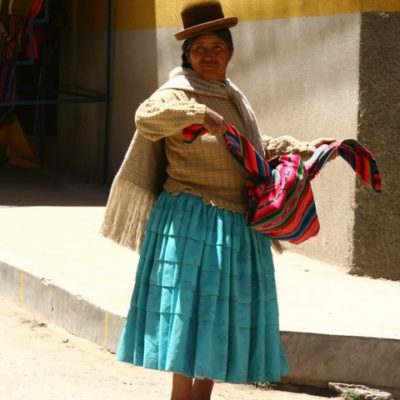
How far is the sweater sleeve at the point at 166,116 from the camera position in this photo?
156 inches

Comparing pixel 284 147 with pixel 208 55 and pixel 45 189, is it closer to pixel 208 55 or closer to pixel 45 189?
pixel 208 55

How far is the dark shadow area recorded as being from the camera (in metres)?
9.98

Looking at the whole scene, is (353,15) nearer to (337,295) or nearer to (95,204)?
(337,295)

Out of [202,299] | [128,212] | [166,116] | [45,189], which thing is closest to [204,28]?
[166,116]

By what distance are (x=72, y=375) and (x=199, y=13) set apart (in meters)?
2.10

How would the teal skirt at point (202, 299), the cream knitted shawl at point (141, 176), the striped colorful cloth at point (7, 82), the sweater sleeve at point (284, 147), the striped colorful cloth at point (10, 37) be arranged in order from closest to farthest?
the teal skirt at point (202, 299)
the cream knitted shawl at point (141, 176)
the sweater sleeve at point (284, 147)
the striped colorful cloth at point (10, 37)
the striped colorful cloth at point (7, 82)

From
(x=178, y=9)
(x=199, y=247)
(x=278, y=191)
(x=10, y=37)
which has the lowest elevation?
(x=199, y=247)

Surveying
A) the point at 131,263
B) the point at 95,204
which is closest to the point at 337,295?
the point at 131,263

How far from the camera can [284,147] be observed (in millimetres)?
4602

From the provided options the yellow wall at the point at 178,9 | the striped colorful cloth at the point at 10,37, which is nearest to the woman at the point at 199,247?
the yellow wall at the point at 178,9

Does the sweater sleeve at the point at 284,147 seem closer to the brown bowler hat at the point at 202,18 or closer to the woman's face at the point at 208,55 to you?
the woman's face at the point at 208,55

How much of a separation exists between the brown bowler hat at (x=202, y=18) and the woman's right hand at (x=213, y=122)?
0.36 meters

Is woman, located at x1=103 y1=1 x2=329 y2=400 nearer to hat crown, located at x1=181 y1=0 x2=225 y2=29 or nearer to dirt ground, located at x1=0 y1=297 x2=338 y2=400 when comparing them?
hat crown, located at x1=181 y1=0 x2=225 y2=29

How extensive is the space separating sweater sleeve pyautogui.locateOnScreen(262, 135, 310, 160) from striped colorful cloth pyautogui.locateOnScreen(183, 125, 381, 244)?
0.48 ft
